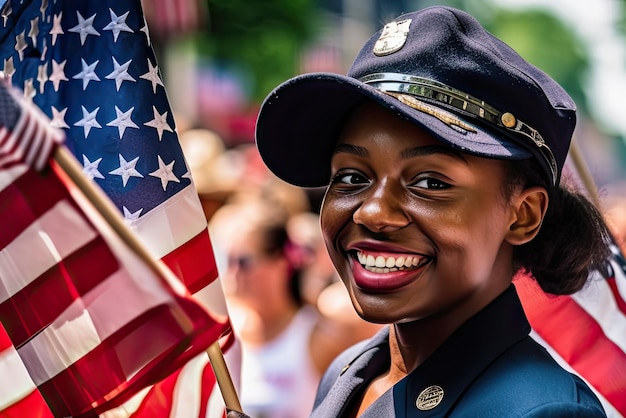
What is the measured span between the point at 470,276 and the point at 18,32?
1.67 metres

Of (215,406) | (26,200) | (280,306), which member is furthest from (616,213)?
(26,200)

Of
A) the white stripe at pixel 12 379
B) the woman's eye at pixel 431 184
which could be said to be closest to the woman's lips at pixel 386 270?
the woman's eye at pixel 431 184

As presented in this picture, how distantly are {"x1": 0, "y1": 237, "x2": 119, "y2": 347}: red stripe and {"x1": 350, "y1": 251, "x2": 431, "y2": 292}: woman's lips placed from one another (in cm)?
66

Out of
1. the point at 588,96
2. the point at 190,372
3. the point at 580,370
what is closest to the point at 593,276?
the point at 580,370

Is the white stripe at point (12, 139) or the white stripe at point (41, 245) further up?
the white stripe at point (12, 139)

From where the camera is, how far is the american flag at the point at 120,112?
3.21 meters

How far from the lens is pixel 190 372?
2996mm

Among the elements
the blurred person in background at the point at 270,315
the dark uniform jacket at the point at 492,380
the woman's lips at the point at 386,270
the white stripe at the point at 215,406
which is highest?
the woman's lips at the point at 386,270

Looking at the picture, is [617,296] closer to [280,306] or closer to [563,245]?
[563,245]

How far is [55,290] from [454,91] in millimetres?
1072

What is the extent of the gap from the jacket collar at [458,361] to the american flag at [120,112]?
0.74 meters

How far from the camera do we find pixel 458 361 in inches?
104

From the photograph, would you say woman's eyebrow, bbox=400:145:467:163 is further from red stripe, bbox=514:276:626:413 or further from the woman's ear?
red stripe, bbox=514:276:626:413

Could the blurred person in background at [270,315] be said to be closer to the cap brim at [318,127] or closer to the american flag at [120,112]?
the american flag at [120,112]
